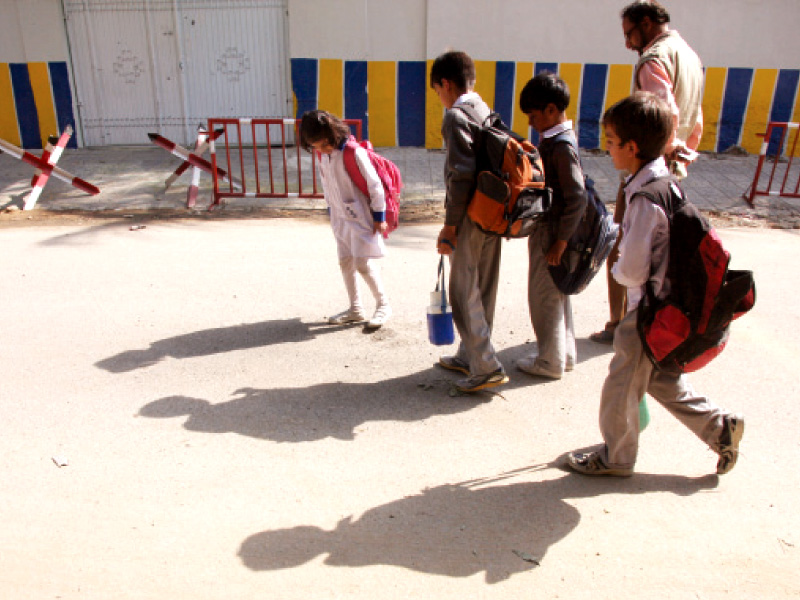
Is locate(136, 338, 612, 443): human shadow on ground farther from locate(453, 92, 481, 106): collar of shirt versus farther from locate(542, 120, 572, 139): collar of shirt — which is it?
locate(453, 92, 481, 106): collar of shirt

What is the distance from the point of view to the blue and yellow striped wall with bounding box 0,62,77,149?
11875mm

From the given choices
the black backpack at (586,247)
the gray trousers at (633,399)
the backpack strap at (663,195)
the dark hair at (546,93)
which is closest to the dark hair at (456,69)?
the dark hair at (546,93)

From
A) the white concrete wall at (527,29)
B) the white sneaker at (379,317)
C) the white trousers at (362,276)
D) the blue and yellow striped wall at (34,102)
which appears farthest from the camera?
the blue and yellow striped wall at (34,102)

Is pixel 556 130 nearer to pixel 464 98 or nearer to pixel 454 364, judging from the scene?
pixel 464 98

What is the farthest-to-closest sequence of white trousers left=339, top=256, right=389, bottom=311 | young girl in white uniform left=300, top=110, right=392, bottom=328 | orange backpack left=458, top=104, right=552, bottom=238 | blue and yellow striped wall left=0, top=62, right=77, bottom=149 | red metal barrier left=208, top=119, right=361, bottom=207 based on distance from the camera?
blue and yellow striped wall left=0, top=62, right=77, bottom=149 < red metal barrier left=208, top=119, right=361, bottom=207 < white trousers left=339, top=256, right=389, bottom=311 < young girl in white uniform left=300, top=110, right=392, bottom=328 < orange backpack left=458, top=104, right=552, bottom=238

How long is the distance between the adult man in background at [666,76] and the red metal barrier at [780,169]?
4766mm

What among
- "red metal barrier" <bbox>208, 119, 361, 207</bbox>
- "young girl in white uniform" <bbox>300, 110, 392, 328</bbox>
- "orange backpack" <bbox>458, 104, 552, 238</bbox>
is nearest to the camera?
"orange backpack" <bbox>458, 104, 552, 238</bbox>

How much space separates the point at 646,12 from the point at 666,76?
50cm

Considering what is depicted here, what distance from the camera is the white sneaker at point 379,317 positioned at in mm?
4977

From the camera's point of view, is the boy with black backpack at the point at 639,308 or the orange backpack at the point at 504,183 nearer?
the boy with black backpack at the point at 639,308

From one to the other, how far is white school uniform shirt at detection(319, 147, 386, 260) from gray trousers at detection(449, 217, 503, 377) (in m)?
0.94

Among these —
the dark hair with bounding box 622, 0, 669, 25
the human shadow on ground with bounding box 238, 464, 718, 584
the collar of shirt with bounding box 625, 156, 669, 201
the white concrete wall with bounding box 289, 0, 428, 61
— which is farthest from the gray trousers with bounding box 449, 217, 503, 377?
the white concrete wall with bounding box 289, 0, 428, 61

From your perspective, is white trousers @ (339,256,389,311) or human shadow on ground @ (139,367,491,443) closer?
human shadow on ground @ (139,367,491,443)

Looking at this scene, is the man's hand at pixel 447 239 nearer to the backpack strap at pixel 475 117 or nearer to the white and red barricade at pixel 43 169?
the backpack strap at pixel 475 117
